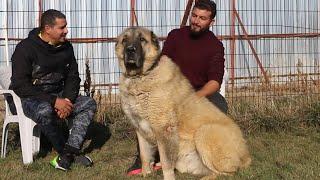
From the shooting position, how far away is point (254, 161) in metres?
5.82

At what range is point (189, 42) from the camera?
5.78m

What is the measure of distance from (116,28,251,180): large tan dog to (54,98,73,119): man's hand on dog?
2.76 ft

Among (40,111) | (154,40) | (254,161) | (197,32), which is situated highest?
(197,32)

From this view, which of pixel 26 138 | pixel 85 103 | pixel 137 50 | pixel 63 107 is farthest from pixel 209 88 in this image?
pixel 26 138

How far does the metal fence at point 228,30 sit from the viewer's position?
951cm

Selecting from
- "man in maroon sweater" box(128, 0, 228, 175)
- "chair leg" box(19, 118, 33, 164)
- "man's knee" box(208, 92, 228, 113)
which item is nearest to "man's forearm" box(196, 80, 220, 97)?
"man in maroon sweater" box(128, 0, 228, 175)

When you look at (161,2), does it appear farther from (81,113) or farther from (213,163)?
(213,163)

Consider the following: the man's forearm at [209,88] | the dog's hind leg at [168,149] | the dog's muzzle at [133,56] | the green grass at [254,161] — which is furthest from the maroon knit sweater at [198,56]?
the green grass at [254,161]

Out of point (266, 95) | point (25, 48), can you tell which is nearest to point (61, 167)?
point (25, 48)

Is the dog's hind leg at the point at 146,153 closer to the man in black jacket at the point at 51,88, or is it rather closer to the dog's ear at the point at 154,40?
the man in black jacket at the point at 51,88

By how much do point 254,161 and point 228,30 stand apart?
5.84 meters

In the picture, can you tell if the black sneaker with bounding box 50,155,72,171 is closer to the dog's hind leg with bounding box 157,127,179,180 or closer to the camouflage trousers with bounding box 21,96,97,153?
the camouflage trousers with bounding box 21,96,97,153

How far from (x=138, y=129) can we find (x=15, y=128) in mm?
2640

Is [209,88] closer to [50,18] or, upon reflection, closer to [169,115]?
[169,115]
